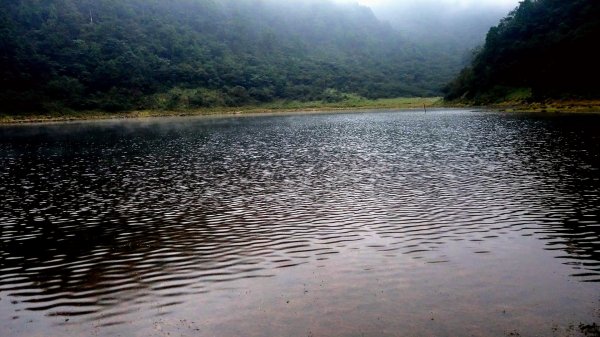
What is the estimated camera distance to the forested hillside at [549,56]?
141250mm

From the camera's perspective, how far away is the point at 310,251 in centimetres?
2203

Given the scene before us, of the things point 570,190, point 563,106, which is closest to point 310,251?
point 570,190

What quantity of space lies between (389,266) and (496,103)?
7306 inches

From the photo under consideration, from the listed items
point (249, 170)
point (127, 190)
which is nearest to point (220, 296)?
point (127, 190)

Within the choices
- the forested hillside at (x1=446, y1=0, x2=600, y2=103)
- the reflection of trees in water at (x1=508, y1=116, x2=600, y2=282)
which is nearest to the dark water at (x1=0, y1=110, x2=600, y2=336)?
the reflection of trees in water at (x1=508, y1=116, x2=600, y2=282)

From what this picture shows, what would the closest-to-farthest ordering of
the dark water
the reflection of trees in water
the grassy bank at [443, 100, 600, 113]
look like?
the dark water < the reflection of trees in water < the grassy bank at [443, 100, 600, 113]

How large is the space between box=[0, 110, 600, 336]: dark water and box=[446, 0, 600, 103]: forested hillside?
366ft

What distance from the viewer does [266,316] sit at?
50.4 feet

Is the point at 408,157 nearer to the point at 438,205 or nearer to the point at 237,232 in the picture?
the point at 438,205

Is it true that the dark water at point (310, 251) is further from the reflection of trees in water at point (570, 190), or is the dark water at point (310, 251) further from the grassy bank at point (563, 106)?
the grassy bank at point (563, 106)

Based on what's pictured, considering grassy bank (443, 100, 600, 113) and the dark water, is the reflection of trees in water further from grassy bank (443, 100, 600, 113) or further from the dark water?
grassy bank (443, 100, 600, 113)

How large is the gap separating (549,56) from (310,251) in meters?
173

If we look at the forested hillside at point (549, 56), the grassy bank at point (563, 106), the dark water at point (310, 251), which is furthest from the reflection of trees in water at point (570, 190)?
the forested hillside at point (549, 56)

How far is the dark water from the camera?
15047mm
